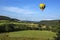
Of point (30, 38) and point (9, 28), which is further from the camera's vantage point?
point (9, 28)

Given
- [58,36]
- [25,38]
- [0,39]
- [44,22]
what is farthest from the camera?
[44,22]

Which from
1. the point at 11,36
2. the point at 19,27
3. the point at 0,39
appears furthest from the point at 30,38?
the point at 19,27

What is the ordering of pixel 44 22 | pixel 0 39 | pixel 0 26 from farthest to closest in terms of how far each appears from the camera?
1. pixel 44 22
2. pixel 0 26
3. pixel 0 39

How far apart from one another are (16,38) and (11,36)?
1739mm

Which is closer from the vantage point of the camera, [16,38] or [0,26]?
[16,38]

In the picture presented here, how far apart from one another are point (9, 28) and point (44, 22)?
53.1ft

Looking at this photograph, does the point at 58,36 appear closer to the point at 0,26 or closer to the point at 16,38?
the point at 16,38

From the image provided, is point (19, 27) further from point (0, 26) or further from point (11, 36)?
point (11, 36)

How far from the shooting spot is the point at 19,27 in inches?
2009

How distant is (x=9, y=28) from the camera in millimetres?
46125

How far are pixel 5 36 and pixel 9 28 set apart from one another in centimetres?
778

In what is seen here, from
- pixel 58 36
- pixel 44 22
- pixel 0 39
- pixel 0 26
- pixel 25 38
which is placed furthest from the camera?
pixel 44 22

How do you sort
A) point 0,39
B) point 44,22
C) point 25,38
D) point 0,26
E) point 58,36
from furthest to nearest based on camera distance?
point 44,22 < point 0,26 < point 25,38 < point 0,39 < point 58,36

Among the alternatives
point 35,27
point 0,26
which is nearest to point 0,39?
point 0,26
